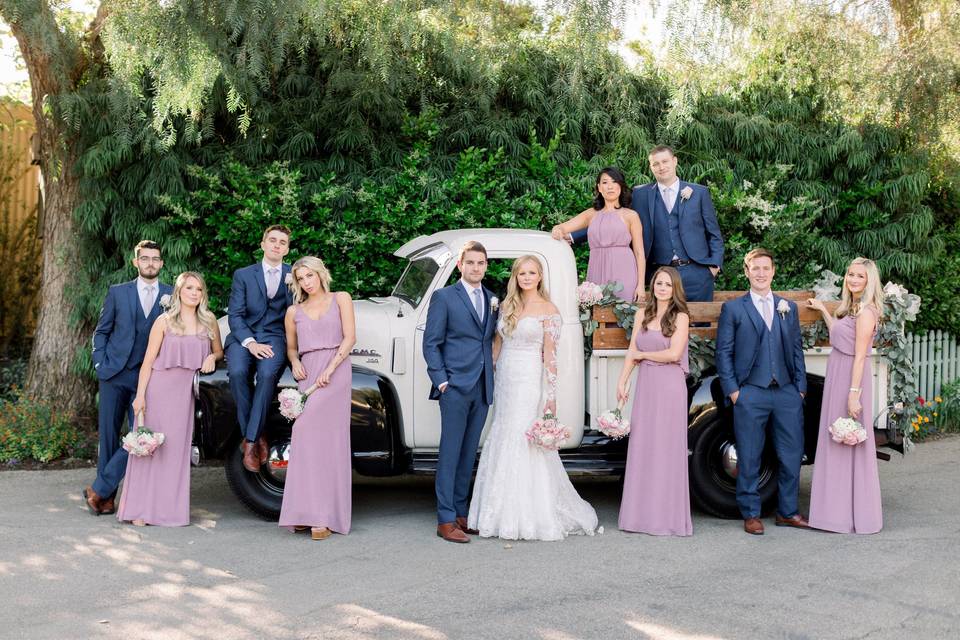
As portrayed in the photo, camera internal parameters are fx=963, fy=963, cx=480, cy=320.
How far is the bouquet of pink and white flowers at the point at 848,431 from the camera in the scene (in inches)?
251

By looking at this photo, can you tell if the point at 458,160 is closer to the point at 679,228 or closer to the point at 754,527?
the point at 679,228

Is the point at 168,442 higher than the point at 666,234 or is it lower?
lower

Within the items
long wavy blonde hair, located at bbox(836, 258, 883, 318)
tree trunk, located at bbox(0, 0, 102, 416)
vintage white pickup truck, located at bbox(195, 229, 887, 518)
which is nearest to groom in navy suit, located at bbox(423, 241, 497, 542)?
vintage white pickup truck, located at bbox(195, 229, 887, 518)

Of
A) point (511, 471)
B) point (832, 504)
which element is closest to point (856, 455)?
point (832, 504)

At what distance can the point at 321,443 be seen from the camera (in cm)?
636

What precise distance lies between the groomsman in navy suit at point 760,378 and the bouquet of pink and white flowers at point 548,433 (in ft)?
3.86

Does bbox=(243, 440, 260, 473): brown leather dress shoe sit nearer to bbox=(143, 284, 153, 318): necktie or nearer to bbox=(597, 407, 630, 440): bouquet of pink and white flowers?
bbox=(143, 284, 153, 318): necktie

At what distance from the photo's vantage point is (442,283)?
21.9 ft

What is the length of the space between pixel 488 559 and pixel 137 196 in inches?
209

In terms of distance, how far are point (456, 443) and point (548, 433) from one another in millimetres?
606

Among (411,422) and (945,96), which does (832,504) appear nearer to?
(411,422)

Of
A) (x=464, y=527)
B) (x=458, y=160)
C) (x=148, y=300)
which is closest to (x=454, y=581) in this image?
(x=464, y=527)

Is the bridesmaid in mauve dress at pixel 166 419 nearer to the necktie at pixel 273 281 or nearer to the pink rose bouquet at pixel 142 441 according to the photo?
the pink rose bouquet at pixel 142 441

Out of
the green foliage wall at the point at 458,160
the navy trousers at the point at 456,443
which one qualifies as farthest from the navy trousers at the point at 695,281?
the navy trousers at the point at 456,443
